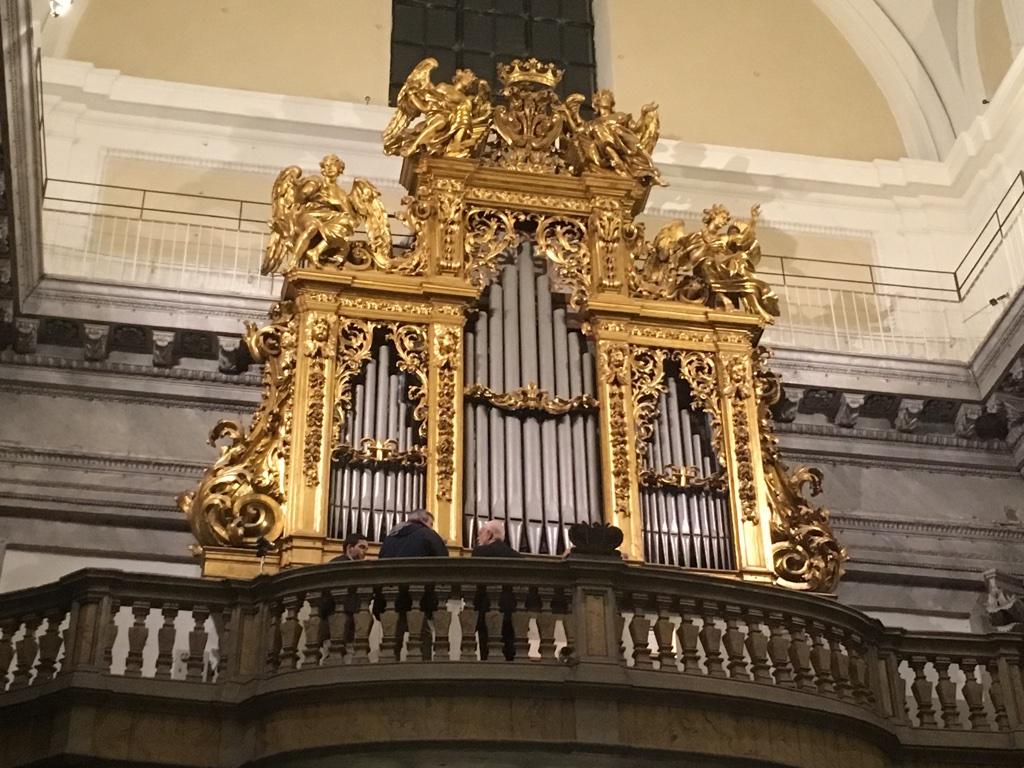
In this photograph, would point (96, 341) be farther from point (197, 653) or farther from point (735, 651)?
point (735, 651)

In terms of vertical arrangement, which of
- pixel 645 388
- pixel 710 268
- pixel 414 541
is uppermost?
pixel 710 268

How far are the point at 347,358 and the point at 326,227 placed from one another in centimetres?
114

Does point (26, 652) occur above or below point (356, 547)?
below

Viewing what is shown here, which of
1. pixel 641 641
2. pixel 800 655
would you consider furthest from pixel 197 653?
pixel 800 655

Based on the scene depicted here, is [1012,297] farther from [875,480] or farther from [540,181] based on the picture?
[540,181]

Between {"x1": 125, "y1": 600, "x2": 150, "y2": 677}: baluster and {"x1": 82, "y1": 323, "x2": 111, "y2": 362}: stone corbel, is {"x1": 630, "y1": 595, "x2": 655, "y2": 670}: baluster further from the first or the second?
{"x1": 82, "y1": 323, "x2": 111, "y2": 362}: stone corbel

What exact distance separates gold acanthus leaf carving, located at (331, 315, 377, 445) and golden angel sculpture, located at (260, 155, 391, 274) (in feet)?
1.92

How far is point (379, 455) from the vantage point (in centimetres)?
1056

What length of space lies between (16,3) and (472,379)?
12.6 ft

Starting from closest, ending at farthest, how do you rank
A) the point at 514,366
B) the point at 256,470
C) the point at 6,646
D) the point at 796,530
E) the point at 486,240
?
1. the point at 6,646
2. the point at 256,470
3. the point at 796,530
4. the point at 514,366
5. the point at 486,240

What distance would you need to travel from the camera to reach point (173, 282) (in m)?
12.9

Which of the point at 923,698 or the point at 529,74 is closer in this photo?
the point at 923,698

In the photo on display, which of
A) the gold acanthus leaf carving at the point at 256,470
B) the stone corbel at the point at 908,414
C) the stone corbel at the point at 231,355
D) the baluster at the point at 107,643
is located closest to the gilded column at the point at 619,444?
the gold acanthus leaf carving at the point at 256,470

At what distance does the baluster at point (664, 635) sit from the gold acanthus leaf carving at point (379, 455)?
2199 mm
